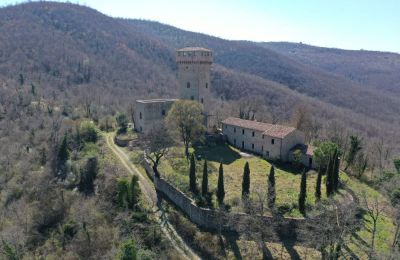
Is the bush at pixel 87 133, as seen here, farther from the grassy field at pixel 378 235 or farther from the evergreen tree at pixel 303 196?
the grassy field at pixel 378 235

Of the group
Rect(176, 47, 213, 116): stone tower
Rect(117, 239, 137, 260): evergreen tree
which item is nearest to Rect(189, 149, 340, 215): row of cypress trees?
Rect(117, 239, 137, 260): evergreen tree

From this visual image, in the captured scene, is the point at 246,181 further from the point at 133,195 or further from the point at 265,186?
the point at 133,195

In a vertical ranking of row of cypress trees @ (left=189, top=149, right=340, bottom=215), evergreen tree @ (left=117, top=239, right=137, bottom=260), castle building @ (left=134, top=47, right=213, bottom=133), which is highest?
castle building @ (left=134, top=47, right=213, bottom=133)

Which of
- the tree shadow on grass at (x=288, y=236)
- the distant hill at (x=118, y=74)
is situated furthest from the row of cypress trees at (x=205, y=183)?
the distant hill at (x=118, y=74)

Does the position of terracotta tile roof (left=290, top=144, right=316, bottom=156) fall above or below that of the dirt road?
above

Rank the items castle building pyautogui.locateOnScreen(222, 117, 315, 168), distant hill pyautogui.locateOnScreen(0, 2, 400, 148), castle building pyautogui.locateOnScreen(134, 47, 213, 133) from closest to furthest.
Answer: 1. castle building pyautogui.locateOnScreen(222, 117, 315, 168)
2. castle building pyautogui.locateOnScreen(134, 47, 213, 133)
3. distant hill pyautogui.locateOnScreen(0, 2, 400, 148)

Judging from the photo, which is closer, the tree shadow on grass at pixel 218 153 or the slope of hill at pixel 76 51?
the tree shadow on grass at pixel 218 153

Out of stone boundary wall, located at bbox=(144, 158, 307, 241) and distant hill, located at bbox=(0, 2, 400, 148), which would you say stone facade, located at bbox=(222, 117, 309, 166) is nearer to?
stone boundary wall, located at bbox=(144, 158, 307, 241)

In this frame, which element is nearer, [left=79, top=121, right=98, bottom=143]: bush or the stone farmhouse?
the stone farmhouse

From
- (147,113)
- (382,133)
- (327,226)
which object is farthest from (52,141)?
(382,133)
